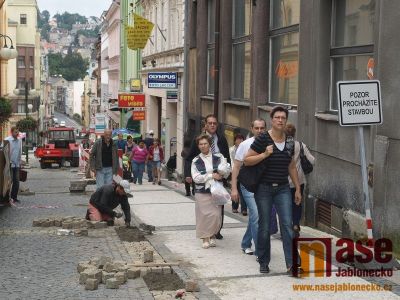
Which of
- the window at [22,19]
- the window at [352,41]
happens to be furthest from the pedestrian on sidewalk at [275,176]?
the window at [22,19]

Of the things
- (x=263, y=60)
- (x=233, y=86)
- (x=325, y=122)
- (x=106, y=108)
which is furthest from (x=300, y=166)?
(x=106, y=108)

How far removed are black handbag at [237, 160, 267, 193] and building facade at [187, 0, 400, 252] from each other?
2.08m

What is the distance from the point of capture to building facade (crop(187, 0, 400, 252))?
31.2 ft

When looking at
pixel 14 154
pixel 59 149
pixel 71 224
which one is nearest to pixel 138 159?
pixel 14 154

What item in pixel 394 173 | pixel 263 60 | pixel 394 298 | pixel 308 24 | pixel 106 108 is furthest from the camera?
pixel 106 108

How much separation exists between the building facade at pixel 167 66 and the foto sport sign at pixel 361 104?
1966 centimetres

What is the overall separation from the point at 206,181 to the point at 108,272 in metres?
2.21

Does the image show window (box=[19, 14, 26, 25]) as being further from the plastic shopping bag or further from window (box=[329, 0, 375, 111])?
the plastic shopping bag

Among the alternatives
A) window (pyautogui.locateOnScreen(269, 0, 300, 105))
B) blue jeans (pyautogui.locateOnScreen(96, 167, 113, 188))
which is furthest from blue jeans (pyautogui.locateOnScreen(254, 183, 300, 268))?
blue jeans (pyautogui.locateOnScreen(96, 167, 113, 188))

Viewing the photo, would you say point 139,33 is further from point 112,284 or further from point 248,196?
point 112,284

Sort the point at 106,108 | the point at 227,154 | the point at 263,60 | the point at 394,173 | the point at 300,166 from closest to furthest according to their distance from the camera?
the point at 394,173 → the point at 300,166 → the point at 227,154 → the point at 263,60 → the point at 106,108

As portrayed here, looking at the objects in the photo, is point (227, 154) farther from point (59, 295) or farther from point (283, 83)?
point (283, 83)

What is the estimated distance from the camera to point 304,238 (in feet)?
34.1

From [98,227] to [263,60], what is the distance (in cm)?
626
